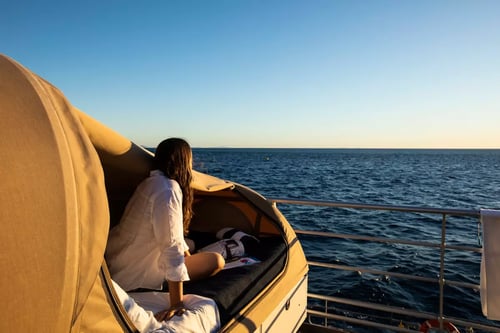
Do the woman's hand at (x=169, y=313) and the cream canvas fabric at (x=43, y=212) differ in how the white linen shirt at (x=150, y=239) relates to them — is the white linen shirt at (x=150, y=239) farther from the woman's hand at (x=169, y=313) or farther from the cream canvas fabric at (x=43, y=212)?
the cream canvas fabric at (x=43, y=212)

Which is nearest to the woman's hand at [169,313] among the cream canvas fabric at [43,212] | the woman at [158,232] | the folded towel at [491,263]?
the woman at [158,232]

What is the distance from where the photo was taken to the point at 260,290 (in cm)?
303

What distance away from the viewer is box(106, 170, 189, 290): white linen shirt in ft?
7.86

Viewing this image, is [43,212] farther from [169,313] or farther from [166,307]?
[166,307]

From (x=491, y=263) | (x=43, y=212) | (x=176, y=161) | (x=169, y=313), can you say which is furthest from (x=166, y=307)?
(x=491, y=263)

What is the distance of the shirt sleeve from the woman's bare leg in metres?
0.66

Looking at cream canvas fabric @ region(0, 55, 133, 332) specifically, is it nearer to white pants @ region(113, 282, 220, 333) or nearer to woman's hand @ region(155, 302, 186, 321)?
white pants @ region(113, 282, 220, 333)

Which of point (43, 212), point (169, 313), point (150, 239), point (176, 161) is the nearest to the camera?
point (43, 212)

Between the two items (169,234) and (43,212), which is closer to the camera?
(43,212)

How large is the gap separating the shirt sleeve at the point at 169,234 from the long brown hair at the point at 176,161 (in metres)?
0.28

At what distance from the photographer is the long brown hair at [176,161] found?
2.71 metres

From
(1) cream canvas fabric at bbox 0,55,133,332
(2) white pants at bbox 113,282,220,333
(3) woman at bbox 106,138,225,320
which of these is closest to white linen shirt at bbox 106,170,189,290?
(3) woman at bbox 106,138,225,320

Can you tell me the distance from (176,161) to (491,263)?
2.79 m

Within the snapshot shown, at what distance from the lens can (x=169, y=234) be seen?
2391 millimetres
